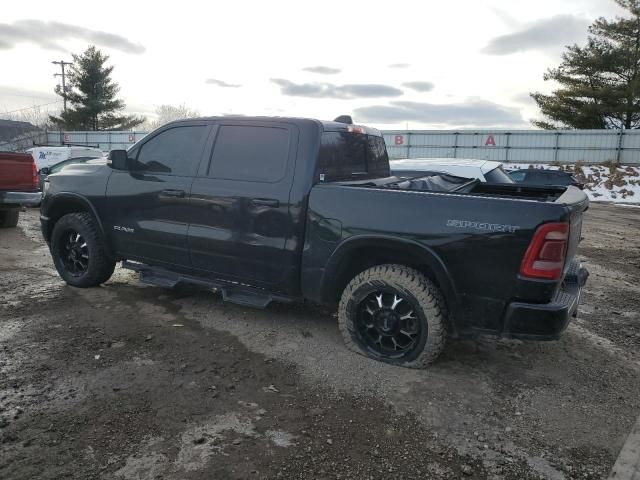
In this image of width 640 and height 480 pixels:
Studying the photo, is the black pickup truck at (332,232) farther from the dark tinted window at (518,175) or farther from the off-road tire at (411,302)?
the dark tinted window at (518,175)

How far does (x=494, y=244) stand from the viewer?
328 cm

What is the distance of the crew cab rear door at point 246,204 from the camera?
4105 millimetres

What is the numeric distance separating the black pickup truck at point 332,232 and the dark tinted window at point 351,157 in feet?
0.06

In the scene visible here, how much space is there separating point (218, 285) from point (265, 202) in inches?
39.7

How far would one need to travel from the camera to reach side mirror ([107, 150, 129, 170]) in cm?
494

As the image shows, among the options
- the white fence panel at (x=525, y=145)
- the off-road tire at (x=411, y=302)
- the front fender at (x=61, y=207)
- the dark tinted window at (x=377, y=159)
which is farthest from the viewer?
the white fence panel at (x=525, y=145)

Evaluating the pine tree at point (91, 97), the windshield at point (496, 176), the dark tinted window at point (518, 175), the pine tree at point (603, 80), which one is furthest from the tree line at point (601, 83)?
the pine tree at point (91, 97)

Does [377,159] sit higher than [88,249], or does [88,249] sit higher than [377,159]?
[377,159]

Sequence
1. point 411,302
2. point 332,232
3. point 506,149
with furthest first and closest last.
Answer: point 506,149 → point 332,232 → point 411,302

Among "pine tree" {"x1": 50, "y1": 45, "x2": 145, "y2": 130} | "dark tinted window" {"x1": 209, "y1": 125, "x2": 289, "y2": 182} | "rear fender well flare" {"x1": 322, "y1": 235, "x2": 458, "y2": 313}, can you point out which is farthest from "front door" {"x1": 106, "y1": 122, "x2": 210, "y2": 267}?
"pine tree" {"x1": 50, "y1": 45, "x2": 145, "y2": 130}

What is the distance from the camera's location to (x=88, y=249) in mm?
5359

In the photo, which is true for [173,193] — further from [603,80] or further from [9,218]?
[603,80]

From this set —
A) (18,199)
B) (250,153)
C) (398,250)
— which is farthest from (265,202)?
(18,199)

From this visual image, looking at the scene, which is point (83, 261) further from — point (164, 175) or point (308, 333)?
point (308, 333)
